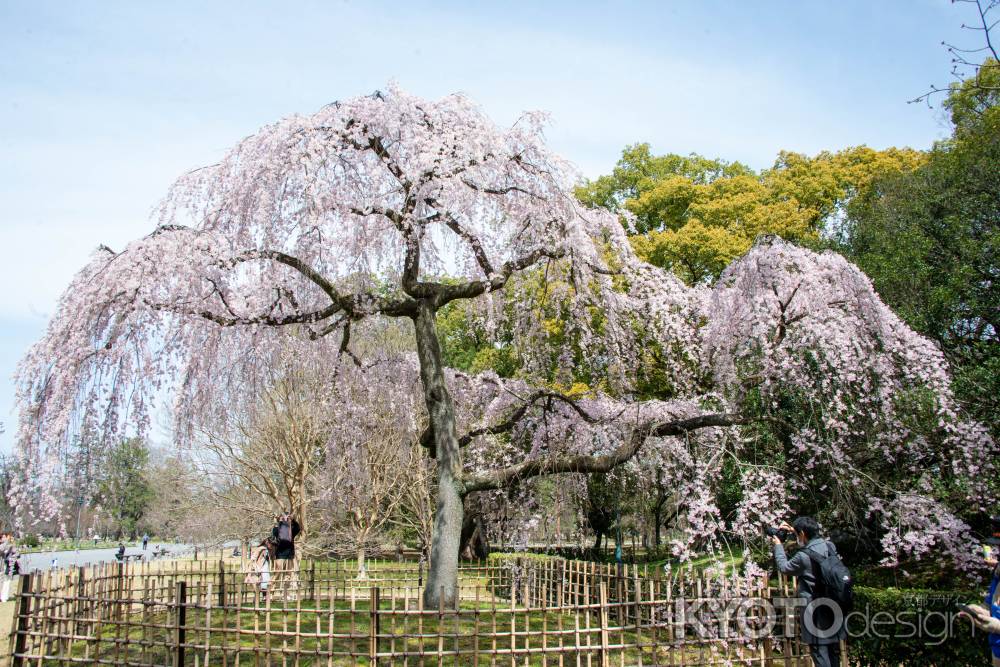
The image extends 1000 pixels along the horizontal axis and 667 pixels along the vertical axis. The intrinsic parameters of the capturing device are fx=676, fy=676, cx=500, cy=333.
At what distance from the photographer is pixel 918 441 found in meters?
8.82

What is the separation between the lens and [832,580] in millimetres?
4953

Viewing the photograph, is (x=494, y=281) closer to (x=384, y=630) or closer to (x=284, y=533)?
(x=384, y=630)

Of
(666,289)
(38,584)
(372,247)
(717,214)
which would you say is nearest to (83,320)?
(38,584)

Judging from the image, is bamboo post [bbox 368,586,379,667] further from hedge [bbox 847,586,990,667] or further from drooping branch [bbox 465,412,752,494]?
hedge [bbox 847,586,990,667]

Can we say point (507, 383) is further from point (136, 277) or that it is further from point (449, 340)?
point (449, 340)

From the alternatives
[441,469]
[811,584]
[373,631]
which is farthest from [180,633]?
[811,584]

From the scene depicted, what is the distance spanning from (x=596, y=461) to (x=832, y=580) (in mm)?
4288

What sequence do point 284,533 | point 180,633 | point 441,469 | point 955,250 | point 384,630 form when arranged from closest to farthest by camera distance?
point 180,633 < point 384,630 < point 441,469 < point 284,533 < point 955,250

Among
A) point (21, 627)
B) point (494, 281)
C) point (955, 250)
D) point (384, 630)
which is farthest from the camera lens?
point (955, 250)

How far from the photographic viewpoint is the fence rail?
5.18 meters

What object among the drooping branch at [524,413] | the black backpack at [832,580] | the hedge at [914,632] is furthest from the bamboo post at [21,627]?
the hedge at [914,632]

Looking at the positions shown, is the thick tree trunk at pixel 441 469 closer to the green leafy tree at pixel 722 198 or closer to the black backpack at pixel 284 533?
the black backpack at pixel 284 533

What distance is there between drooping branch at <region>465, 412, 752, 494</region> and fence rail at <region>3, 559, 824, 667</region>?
1303 millimetres

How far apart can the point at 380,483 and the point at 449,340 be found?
677 cm
